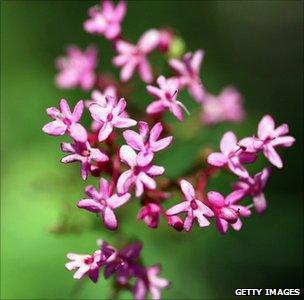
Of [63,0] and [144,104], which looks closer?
[144,104]

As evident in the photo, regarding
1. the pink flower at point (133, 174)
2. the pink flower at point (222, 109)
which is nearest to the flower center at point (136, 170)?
the pink flower at point (133, 174)

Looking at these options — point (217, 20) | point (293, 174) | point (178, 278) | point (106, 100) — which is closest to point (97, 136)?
point (106, 100)

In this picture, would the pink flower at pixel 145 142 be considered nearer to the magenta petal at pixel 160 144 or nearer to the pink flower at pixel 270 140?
the magenta petal at pixel 160 144

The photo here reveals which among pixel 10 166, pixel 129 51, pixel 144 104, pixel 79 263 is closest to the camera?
pixel 79 263

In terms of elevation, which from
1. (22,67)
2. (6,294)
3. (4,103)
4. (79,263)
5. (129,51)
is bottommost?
(79,263)

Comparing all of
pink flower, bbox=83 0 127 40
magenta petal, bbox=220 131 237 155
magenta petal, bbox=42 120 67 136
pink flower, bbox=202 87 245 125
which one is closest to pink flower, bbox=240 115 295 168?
magenta petal, bbox=220 131 237 155

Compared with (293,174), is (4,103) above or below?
above

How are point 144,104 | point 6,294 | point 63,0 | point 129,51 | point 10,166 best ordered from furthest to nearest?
point 63,0 → point 144,104 → point 10,166 → point 6,294 → point 129,51

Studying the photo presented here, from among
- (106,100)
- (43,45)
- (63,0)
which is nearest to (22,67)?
(43,45)

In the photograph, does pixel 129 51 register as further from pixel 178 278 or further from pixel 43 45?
pixel 43 45
